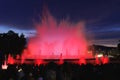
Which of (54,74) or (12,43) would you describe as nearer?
(54,74)

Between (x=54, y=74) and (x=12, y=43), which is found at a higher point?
(x=12, y=43)

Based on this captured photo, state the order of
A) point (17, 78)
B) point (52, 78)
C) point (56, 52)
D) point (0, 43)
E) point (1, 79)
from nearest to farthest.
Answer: point (52, 78), point (17, 78), point (1, 79), point (56, 52), point (0, 43)

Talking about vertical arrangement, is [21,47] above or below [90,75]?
above

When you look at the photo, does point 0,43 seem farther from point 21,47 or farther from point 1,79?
point 1,79

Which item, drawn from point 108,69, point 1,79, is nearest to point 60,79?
point 1,79

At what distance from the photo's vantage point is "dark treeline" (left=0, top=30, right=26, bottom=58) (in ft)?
301

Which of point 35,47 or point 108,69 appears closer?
point 108,69

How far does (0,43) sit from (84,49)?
3694cm

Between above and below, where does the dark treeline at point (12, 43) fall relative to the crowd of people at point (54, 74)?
above

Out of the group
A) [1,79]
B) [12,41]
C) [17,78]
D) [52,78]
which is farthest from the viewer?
[12,41]

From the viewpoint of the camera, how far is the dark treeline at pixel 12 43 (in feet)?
301

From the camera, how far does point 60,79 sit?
13312mm

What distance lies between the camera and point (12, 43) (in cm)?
10038

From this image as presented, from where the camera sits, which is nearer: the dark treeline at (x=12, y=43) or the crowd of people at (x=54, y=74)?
the crowd of people at (x=54, y=74)
